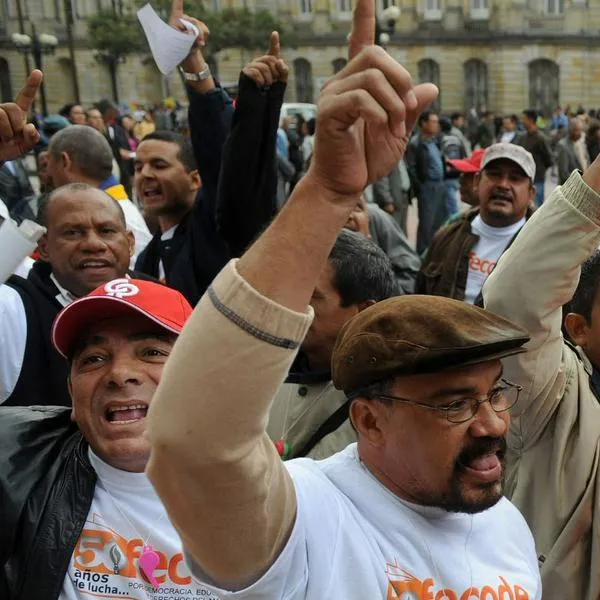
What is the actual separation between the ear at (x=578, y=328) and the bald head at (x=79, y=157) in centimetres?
310

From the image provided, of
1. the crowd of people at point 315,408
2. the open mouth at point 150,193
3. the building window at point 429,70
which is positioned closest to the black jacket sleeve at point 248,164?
the crowd of people at point 315,408

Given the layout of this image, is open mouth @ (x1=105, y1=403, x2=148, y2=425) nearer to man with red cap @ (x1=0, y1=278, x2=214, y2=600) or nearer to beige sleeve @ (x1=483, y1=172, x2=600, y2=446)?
man with red cap @ (x1=0, y1=278, x2=214, y2=600)

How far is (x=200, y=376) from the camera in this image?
3.79ft

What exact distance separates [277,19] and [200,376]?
4789cm

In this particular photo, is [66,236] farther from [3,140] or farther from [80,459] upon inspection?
[80,459]

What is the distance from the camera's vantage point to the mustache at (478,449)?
161 cm

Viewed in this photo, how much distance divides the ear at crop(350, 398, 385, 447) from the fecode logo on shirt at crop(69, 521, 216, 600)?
1.66 ft

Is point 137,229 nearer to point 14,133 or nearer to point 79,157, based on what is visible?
point 79,157

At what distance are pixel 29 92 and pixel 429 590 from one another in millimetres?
1883

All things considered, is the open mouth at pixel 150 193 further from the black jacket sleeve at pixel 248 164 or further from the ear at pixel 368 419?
the ear at pixel 368 419

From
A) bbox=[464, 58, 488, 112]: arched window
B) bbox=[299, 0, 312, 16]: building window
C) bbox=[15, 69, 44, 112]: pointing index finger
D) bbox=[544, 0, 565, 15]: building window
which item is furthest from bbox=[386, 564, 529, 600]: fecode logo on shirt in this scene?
bbox=[299, 0, 312, 16]: building window

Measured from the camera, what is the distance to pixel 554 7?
43906mm

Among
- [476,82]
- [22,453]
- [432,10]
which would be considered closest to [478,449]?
[22,453]

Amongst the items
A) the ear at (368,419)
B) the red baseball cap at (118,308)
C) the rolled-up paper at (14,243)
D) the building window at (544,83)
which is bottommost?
Answer: the building window at (544,83)
